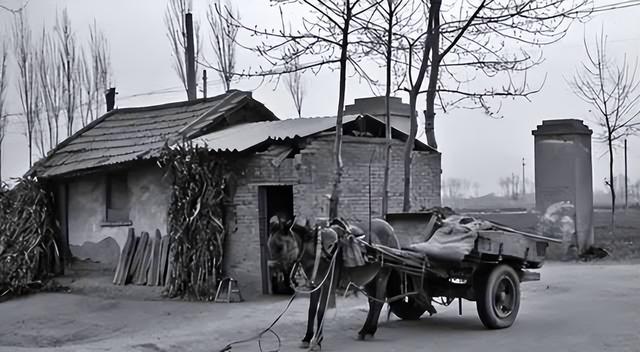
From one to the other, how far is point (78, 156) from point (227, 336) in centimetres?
950

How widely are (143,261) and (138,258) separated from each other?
0.72ft

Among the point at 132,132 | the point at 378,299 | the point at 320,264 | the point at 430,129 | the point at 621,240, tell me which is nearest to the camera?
the point at 320,264

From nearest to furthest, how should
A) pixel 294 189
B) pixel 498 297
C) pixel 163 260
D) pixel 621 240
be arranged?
1. pixel 498 297
2. pixel 294 189
3. pixel 163 260
4. pixel 621 240

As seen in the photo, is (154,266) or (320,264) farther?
(154,266)

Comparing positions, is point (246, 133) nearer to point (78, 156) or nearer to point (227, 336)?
point (78, 156)

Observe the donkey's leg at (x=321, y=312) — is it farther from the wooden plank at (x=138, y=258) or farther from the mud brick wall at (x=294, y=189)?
the wooden plank at (x=138, y=258)

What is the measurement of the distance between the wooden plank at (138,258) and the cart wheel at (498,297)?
855cm

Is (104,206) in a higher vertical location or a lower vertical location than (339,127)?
lower

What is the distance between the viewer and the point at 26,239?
18625 mm

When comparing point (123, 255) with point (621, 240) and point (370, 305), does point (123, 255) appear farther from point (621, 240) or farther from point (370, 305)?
point (621, 240)

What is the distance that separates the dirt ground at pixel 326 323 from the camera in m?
10.6

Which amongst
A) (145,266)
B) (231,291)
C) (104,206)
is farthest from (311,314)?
(104,206)

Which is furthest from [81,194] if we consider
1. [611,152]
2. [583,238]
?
[611,152]

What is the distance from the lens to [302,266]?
33.8 feet
